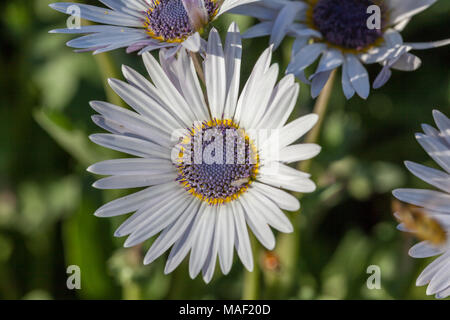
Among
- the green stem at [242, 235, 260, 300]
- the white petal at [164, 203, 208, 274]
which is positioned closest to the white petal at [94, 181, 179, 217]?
the white petal at [164, 203, 208, 274]

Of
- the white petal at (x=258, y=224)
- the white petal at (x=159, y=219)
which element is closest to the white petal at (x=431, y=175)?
the white petal at (x=258, y=224)

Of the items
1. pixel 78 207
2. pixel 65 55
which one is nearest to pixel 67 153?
pixel 65 55

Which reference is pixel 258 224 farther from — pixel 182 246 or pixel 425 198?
pixel 425 198

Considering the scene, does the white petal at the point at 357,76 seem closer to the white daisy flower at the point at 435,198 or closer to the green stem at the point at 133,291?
the white daisy flower at the point at 435,198

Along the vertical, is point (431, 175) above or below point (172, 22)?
below

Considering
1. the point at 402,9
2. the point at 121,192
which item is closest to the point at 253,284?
the point at 121,192
